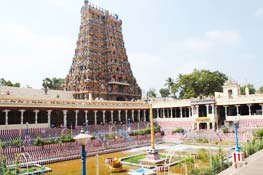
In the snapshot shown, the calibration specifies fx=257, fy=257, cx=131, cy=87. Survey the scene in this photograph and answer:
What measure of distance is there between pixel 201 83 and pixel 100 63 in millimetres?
21628

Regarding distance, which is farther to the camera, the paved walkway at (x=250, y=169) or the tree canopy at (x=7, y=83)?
the tree canopy at (x=7, y=83)

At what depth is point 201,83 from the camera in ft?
178

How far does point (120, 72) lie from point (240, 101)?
23.8 meters

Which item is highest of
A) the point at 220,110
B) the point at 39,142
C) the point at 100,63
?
the point at 100,63

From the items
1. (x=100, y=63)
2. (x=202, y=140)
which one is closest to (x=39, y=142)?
(x=202, y=140)

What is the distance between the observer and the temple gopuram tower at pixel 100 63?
46.3 metres

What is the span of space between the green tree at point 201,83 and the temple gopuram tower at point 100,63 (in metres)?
10.6

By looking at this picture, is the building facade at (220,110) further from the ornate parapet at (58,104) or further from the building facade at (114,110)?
the ornate parapet at (58,104)

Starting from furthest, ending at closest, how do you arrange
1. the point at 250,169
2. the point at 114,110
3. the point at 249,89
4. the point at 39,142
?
1. the point at 249,89
2. the point at 114,110
3. the point at 39,142
4. the point at 250,169

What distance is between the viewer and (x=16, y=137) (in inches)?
1000

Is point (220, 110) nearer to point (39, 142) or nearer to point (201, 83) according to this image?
point (201, 83)

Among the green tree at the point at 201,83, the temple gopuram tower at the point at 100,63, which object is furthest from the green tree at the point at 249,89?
the temple gopuram tower at the point at 100,63

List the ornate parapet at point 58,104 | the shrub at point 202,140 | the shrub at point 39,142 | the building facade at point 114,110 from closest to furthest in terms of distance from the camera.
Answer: the shrub at point 39,142, the ornate parapet at point 58,104, the building facade at point 114,110, the shrub at point 202,140

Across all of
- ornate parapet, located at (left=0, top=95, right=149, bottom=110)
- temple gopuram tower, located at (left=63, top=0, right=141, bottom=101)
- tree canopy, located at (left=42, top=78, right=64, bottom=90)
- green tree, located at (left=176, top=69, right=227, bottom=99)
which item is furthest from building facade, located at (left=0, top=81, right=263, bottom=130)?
tree canopy, located at (left=42, top=78, right=64, bottom=90)
